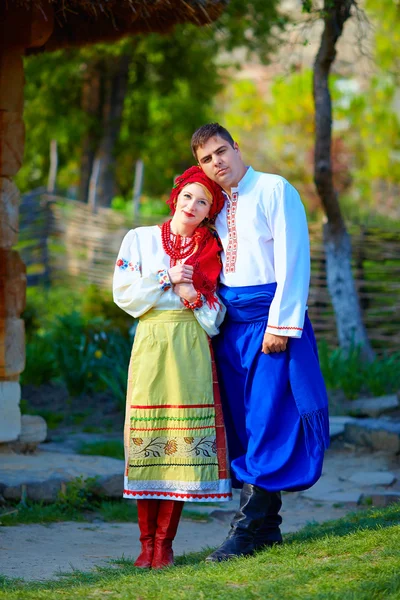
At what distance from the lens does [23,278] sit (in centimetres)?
534

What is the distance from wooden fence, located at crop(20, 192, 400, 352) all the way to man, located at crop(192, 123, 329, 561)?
5.25 metres

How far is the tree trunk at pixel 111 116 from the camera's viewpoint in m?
15.1

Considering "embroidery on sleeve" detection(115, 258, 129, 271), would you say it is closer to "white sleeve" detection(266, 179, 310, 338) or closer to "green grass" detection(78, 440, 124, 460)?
"white sleeve" detection(266, 179, 310, 338)

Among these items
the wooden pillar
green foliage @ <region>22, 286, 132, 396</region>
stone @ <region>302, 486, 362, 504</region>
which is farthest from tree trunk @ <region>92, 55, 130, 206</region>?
stone @ <region>302, 486, 362, 504</region>

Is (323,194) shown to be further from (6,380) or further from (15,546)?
(15,546)

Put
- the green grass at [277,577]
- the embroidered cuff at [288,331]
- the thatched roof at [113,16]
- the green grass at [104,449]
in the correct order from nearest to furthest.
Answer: the green grass at [277,577]
the embroidered cuff at [288,331]
the thatched roof at [113,16]
the green grass at [104,449]

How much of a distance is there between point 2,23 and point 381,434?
11.8ft

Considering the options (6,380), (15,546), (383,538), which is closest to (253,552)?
(383,538)

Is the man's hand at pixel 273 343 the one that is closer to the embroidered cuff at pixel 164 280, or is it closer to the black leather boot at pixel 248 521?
the embroidered cuff at pixel 164 280

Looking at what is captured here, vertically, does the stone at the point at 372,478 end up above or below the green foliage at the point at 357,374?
below

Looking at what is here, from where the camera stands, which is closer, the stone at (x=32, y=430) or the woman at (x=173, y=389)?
the woman at (x=173, y=389)

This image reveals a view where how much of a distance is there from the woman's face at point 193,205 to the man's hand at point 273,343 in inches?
22.1

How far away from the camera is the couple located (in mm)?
3535

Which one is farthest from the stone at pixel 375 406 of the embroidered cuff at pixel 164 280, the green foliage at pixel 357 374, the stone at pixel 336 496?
the embroidered cuff at pixel 164 280
